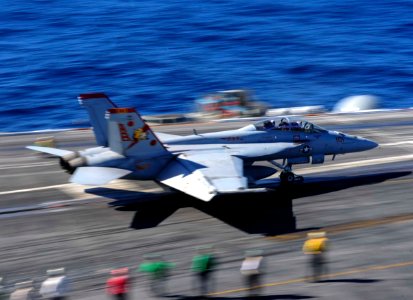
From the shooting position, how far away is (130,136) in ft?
99.3

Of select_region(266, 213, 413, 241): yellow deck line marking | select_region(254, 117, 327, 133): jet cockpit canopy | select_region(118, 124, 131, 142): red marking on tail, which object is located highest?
select_region(118, 124, 131, 142): red marking on tail

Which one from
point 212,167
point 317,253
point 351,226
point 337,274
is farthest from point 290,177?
point 317,253

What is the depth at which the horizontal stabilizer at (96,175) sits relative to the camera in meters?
28.8

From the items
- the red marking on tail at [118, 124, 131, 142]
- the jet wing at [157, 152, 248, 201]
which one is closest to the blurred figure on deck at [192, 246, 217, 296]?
the jet wing at [157, 152, 248, 201]

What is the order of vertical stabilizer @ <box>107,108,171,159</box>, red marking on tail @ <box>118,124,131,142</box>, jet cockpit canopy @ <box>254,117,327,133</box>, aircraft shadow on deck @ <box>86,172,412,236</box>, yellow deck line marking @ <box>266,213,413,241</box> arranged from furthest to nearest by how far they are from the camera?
jet cockpit canopy @ <box>254,117,327,133</box> < red marking on tail @ <box>118,124,131,142</box> < vertical stabilizer @ <box>107,108,171,159</box> < aircraft shadow on deck @ <box>86,172,412,236</box> < yellow deck line marking @ <box>266,213,413,241</box>

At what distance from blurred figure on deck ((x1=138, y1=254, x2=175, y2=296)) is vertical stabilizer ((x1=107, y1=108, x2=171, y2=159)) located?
9074mm

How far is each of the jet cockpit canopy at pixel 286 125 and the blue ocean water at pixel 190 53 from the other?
1641 inches

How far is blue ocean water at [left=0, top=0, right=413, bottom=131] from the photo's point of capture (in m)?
80.6

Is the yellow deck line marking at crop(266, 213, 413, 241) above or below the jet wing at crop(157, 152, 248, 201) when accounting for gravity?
below

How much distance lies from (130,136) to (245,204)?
554cm

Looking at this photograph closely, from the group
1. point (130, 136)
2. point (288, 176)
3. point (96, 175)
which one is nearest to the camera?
point (96, 175)

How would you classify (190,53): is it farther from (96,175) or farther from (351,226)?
(351,226)

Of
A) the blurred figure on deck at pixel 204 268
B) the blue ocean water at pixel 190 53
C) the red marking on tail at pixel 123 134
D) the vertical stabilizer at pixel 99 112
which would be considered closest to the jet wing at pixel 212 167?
the red marking on tail at pixel 123 134

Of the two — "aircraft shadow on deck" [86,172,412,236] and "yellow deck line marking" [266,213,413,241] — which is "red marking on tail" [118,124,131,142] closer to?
"aircraft shadow on deck" [86,172,412,236]
